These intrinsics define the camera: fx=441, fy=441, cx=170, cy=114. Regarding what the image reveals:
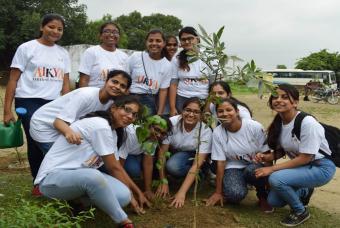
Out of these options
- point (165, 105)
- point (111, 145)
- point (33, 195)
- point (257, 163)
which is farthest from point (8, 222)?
point (165, 105)

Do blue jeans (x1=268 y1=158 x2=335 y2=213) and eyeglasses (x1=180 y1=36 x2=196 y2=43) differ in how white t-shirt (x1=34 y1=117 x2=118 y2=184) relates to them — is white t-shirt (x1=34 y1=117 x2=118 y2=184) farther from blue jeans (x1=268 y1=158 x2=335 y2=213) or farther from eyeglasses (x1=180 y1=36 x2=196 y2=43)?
eyeglasses (x1=180 y1=36 x2=196 y2=43)

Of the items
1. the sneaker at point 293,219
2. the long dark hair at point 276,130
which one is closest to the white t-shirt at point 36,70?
the long dark hair at point 276,130

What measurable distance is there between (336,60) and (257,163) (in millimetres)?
41177

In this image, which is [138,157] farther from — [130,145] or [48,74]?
[48,74]

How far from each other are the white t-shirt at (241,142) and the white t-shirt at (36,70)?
1617 millimetres

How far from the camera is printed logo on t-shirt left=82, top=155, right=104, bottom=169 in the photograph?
10.8 feet

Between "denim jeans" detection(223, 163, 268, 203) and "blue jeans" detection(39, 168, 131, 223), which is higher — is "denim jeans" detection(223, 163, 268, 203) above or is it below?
below

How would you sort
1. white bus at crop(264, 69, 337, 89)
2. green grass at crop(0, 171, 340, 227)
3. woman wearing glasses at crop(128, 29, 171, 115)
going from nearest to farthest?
green grass at crop(0, 171, 340, 227) → woman wearing glasses at crop(128, 29, 171, 115) → white bus at crop(264, 69, 337, 89)

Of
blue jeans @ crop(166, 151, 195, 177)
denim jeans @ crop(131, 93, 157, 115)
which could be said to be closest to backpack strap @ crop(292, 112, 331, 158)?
blue jeans @ crop(166, 151, 195, 177)

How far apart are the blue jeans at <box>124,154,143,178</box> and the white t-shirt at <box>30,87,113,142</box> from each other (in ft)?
2.63

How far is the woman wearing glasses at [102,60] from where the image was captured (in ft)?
14.6

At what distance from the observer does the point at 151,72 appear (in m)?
4.68

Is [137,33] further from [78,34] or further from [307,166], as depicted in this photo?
[307,166]

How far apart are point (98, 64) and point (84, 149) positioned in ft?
4.60
